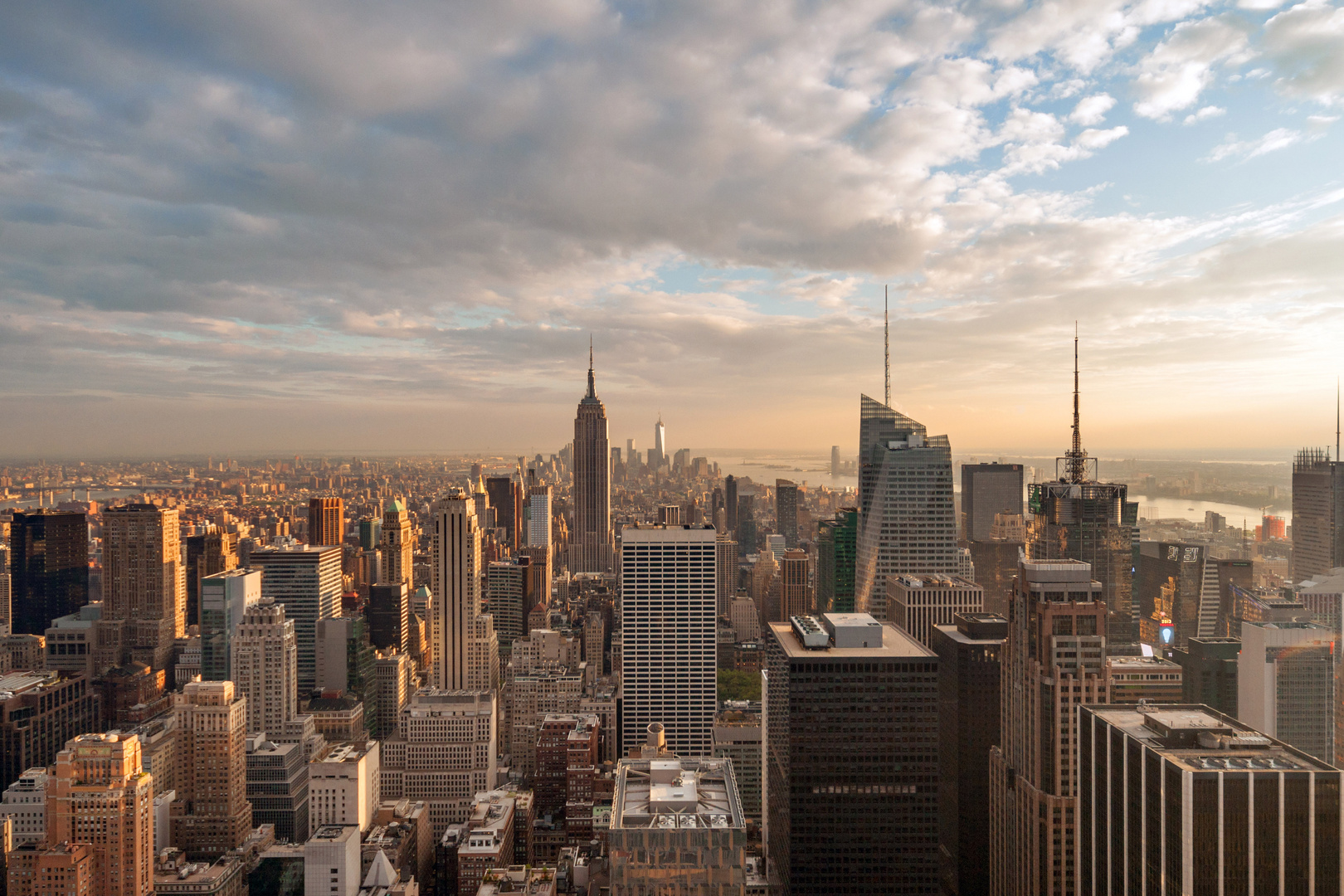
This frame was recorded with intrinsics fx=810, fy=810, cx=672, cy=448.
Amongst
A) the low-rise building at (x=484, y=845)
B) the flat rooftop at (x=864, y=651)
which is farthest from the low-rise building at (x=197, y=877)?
the flat rooftop at (x=864, y=651)

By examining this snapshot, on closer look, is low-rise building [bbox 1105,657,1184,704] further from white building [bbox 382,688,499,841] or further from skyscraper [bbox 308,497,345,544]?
skyscraper [bbox 308,497,345,544]

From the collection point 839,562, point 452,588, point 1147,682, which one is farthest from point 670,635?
point 1147,682

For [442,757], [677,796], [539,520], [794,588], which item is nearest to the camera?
[677,796]

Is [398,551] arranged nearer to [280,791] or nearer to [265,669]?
[265,669]

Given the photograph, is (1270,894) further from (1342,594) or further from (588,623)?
(588,623)

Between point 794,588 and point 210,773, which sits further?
point 794,588

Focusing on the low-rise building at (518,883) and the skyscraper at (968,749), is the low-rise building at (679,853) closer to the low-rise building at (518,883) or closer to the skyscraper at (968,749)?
the low-rise building at (518,883)

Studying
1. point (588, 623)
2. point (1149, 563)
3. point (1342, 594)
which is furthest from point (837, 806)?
point (588, 623)
